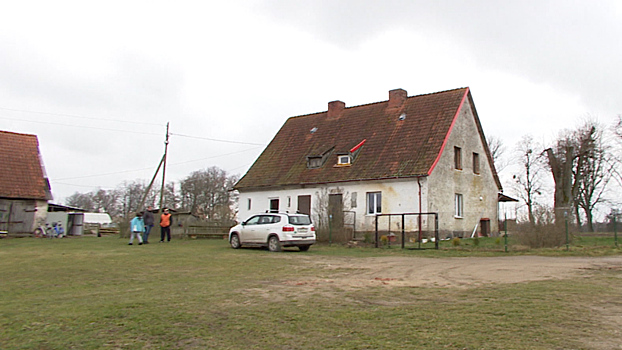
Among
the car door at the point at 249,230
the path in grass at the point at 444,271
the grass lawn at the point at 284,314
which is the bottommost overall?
the grass lawn at the point at 284,314

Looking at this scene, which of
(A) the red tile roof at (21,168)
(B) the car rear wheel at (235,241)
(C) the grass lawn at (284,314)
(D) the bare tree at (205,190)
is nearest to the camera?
(C) the grass lawn at (284,314)

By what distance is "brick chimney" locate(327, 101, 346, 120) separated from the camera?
35.2 metres

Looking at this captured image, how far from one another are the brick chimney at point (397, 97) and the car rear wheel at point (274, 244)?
1510 cm

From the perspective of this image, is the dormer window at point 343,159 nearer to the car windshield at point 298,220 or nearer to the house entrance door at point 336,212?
the house entrance door at point 336,212

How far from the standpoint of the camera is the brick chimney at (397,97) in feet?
105

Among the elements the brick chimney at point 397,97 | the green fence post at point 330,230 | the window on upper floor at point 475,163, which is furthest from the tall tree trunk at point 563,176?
the green fence post at point 330,230

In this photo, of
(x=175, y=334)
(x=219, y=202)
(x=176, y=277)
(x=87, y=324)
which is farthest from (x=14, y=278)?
(x=219, y=202)

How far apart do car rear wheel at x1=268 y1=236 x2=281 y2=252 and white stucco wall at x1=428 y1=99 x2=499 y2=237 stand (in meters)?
9.48

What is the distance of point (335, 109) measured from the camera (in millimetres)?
35281

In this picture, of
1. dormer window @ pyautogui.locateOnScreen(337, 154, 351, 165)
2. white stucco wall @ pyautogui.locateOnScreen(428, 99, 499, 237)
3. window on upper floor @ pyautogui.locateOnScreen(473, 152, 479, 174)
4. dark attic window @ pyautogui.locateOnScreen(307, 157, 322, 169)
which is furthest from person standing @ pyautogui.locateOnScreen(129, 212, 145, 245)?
window on upper floor @ pyautogui.locateOnScreen(473, 152, 479, 174)

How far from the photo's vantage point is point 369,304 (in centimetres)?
820

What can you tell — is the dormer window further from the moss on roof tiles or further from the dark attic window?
the dark attic window

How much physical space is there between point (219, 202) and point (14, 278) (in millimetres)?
63932

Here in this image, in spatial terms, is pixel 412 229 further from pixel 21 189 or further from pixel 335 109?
pixel 21 189
